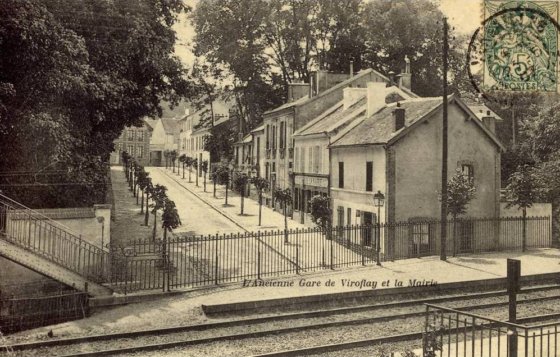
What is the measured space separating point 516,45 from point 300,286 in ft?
35.1

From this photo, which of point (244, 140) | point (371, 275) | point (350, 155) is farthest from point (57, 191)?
point (244, 140)

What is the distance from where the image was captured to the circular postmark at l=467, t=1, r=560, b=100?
15.7 metres

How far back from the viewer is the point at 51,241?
17.3m

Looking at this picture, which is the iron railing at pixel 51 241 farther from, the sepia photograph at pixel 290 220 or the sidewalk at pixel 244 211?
the sidewalk at pixel 244 211

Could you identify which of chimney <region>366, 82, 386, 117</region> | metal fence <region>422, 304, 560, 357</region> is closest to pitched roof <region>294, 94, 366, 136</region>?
chimney <region>366, 82, 386, 117</region>

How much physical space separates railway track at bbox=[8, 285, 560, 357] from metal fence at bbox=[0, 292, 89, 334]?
8.76 feet

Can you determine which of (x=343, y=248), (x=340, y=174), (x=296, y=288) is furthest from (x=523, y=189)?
(x=296, y=288)

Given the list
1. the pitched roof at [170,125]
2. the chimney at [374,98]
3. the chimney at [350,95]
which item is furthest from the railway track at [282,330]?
the pitched roof at [170,125]

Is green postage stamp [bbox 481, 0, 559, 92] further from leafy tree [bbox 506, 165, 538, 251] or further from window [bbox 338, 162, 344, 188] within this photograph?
window [bbox 338, 162, 344, 188]

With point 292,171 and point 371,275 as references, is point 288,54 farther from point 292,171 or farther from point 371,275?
point 371,275

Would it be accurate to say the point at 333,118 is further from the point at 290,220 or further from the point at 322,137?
the point at 290,220

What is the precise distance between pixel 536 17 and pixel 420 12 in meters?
36.3

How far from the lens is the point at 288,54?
2253 inches

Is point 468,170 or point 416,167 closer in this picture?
point 416,167
